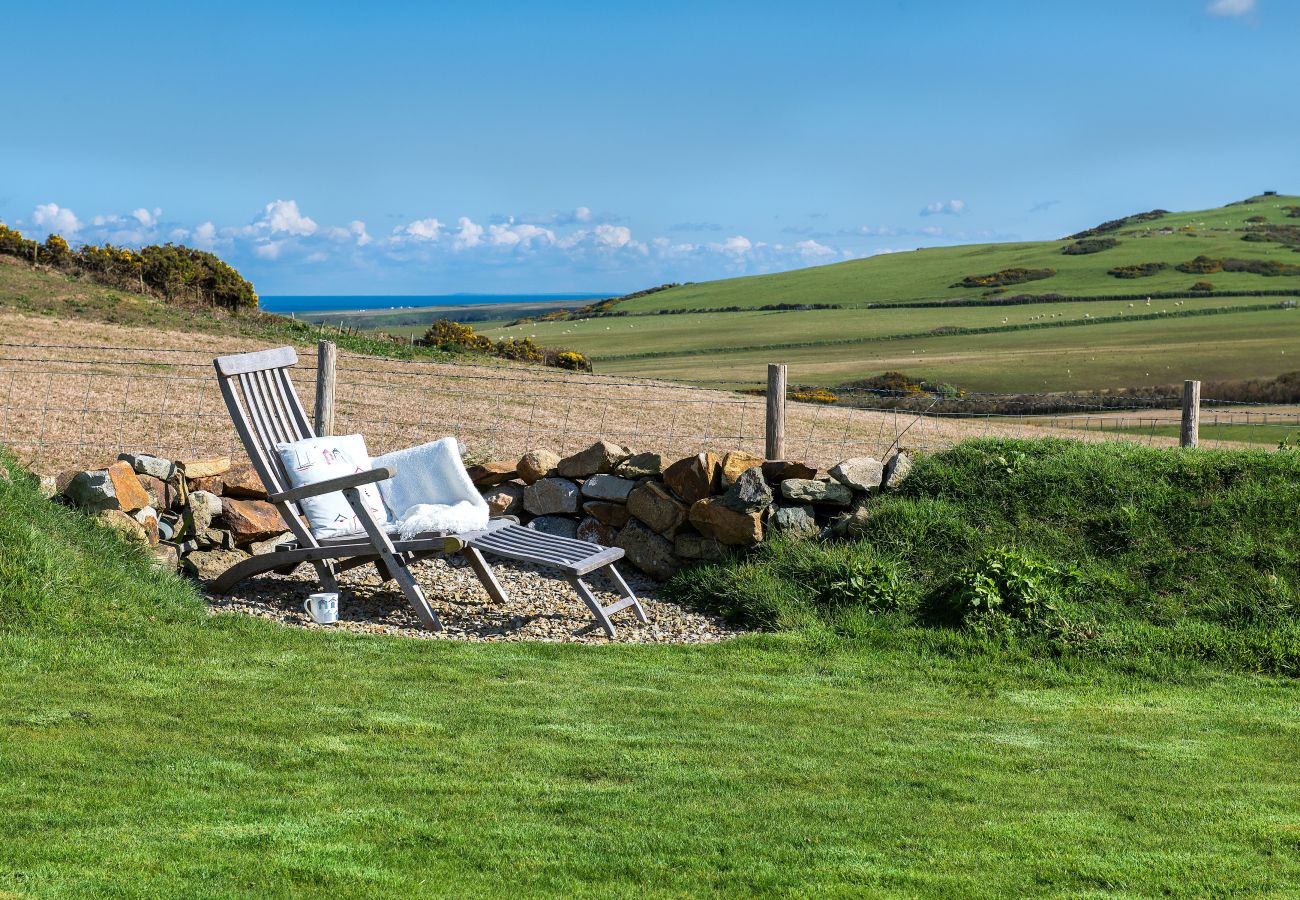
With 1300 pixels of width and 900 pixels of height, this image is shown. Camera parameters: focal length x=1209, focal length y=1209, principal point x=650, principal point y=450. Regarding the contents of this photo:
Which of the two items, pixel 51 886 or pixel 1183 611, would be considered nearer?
pixel 51 886

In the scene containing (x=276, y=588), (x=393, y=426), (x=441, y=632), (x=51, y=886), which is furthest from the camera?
(x=393, y=426)

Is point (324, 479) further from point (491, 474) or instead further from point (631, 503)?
point (631, 503)

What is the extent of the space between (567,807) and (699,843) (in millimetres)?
508

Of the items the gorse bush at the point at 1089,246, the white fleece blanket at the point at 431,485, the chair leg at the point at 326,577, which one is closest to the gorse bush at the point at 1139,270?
the gorse bush at the point at 1089,246

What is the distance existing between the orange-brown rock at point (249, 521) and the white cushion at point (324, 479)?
0.67 meters

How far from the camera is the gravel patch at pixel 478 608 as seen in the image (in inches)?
279

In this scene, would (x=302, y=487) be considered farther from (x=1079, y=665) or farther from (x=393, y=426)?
(x=393, y=426)

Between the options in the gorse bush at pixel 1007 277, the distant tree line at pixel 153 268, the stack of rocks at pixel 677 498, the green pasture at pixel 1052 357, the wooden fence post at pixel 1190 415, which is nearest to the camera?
the stack of rocks at pixel 677 498

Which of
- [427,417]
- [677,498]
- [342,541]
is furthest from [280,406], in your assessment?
[427,417]

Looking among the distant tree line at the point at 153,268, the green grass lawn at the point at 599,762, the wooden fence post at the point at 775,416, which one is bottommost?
the green grass lawn at the point at 599,762

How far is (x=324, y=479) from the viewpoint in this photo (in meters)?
7.56

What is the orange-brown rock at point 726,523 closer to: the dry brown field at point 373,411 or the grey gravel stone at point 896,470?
the grey gravel stone at point 896,470

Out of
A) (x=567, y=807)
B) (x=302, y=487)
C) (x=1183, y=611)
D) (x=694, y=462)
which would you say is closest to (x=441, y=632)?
(x=302, y=487)

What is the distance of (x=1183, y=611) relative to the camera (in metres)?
6.93
